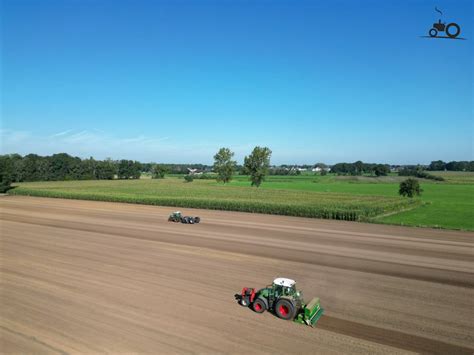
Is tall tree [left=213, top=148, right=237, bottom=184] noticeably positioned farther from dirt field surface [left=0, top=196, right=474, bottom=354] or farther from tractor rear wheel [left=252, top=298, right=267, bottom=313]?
tractor rear wheel [left=252, top=298, right=267, bottom=313]

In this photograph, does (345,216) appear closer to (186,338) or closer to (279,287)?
(279,287)

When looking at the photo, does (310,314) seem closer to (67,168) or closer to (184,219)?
(184,219)

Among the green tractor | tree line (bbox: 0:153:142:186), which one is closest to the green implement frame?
the green tractor

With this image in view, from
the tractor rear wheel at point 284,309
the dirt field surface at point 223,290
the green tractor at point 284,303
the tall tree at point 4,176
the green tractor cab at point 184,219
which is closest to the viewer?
the dirt field surface at point 223,290

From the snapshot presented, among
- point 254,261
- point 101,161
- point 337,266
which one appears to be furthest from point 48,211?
point 101,161

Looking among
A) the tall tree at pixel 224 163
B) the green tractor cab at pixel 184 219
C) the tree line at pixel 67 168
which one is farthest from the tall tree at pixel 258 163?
the tree line at pixel 67 168

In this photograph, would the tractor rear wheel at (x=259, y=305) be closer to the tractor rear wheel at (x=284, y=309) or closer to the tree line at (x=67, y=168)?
the tractor rear wheel at (x=284, y=309)
